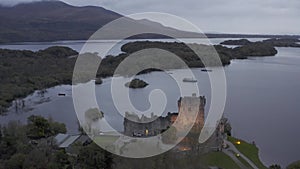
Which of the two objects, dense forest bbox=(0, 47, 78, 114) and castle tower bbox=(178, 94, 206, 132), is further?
dense forest bbox=(0, 47, 78, 114)

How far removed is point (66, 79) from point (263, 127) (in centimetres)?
895

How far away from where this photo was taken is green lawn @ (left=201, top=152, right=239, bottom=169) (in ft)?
17.5

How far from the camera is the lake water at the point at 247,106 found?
798 centimetres

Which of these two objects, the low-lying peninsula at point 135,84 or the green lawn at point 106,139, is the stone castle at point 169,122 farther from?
the low-lying peninsula at point 135,84

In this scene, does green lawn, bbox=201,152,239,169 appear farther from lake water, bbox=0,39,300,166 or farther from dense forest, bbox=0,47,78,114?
dense forest, bbox=0,47,78,114

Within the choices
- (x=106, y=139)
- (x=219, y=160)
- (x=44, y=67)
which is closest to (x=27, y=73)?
(x=44, y=67)

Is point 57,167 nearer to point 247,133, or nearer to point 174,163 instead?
point 174,163

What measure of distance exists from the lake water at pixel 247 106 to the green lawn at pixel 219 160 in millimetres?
1116

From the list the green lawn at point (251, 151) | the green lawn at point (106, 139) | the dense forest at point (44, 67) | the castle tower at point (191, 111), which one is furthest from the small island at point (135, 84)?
the green lawn at point (106, 139)

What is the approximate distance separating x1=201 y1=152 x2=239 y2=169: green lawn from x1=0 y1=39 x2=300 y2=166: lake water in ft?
3.66

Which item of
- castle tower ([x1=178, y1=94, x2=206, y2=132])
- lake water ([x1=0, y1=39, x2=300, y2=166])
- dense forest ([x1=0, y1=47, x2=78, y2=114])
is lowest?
lake water ([x1=0, y1=39, x2=300, y2=166])

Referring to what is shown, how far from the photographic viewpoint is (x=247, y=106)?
11.2 meters

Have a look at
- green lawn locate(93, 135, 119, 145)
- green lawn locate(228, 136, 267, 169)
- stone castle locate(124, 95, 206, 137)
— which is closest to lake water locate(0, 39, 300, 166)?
green lawn locate(228, 136, 267, 169)

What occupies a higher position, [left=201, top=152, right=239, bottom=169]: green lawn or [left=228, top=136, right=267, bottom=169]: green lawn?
[left=201, top=152, right=239, bottom=169]: green lawn
